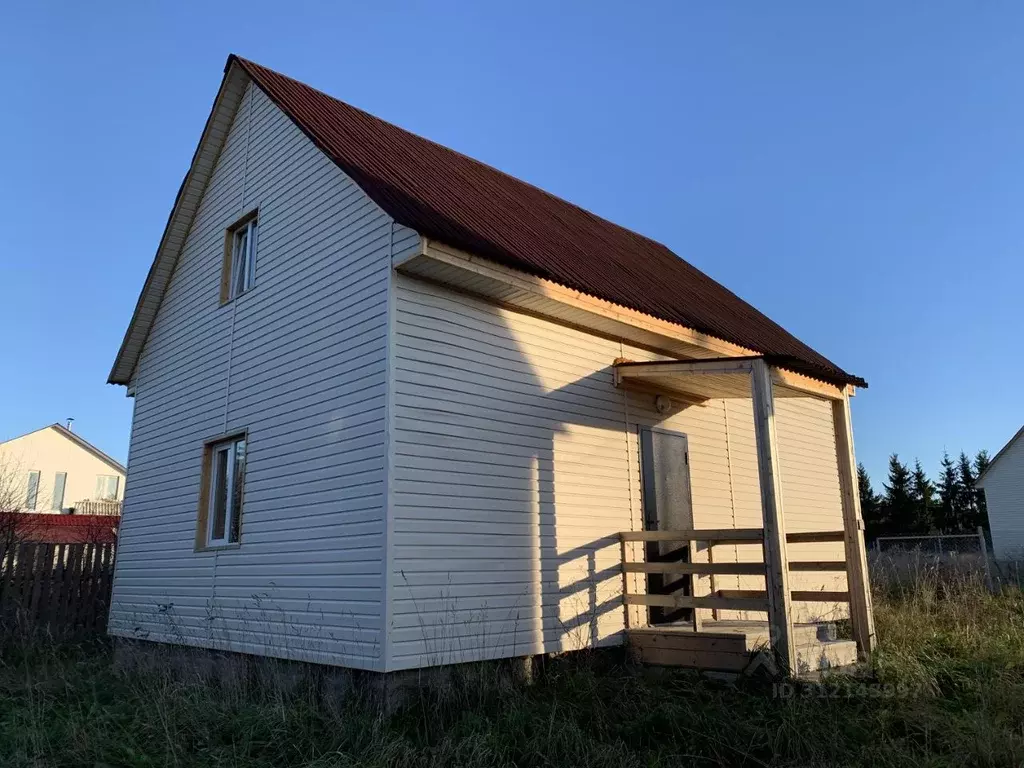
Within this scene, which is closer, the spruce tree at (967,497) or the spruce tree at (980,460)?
the spruce tree at (967,497)

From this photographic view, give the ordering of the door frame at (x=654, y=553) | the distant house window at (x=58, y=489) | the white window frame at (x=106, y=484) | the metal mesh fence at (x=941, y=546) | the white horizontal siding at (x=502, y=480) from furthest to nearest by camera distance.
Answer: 1. the white window frame at (x=106, y=484)
2. the distant house window at (x=58, y=489)
3. the metal mesh fence at (x=941, y=546)
4. the door frame at (x=654, y=553)
5. the white horizontal siding at (x=502, y=480)

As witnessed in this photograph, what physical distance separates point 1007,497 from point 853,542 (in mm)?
32198

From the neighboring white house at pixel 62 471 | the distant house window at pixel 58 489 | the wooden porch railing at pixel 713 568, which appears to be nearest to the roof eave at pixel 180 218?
the wooden porch railing at pixel 713 568

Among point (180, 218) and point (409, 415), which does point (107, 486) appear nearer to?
point (180, 218)

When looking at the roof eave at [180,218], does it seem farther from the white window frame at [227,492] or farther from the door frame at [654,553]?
the door frame at [654,553]

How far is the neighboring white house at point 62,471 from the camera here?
123ft

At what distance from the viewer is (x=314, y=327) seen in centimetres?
843

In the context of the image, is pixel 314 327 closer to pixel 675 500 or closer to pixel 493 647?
pixel 493 647

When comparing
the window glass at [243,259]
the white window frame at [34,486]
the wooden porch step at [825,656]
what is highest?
the white window frame at [34,486]

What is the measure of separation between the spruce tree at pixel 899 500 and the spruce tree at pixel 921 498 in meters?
0.32

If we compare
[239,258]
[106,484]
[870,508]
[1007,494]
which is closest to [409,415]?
[239,258]

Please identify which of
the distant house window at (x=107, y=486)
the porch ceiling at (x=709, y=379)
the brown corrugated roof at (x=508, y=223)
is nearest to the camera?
the brown corrugated roof at (x=508, y=223)

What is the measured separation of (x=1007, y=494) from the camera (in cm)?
3497

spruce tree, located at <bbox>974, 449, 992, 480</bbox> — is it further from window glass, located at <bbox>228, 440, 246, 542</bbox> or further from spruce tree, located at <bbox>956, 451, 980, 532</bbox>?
window glass, located at <bbox>228, 440, 246, 542</bbox>
